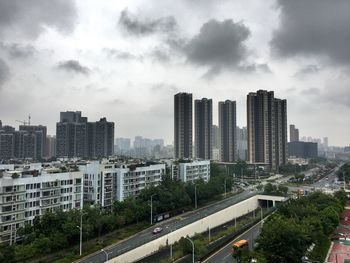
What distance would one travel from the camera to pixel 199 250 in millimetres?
28203

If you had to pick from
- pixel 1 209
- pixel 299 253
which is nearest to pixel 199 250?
pixel 299 253

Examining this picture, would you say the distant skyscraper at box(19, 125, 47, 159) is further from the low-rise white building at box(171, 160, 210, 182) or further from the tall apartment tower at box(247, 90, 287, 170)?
the tall apartment tower at box(247, 90, 287, 170)

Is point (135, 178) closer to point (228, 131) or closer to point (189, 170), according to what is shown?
point (189, 170)

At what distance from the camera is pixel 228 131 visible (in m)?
118

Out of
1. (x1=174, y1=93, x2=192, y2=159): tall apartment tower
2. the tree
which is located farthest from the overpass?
(x1=174, y1=93, x2=192, y2=159): tall apartment tower

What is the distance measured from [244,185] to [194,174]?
19627 millimetres

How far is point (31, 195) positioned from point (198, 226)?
19.9 metres

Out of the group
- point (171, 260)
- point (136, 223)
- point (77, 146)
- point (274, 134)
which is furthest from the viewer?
point (77, 146)

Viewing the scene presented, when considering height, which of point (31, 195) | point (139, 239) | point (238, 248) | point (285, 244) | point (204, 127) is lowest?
point (139, 239)

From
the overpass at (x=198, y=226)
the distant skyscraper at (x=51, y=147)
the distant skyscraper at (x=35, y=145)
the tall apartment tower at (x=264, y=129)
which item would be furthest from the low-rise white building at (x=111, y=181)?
the distant skyscraper at (x=51, y=147)

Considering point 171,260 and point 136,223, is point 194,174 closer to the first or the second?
point 136,223

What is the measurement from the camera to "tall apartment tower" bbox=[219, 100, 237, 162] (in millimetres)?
118688

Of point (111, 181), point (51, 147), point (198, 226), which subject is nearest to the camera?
point (198, 226)

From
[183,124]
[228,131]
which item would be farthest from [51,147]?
[228,131]
